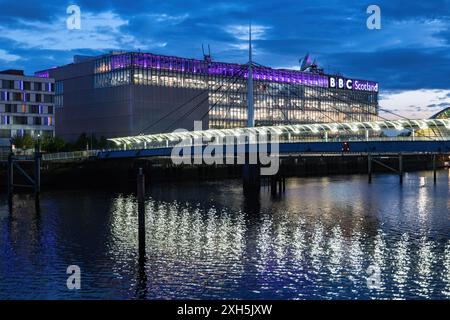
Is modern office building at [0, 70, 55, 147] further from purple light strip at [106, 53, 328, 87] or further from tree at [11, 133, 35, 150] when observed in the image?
purple light strip at [106, 53, 328, 87]

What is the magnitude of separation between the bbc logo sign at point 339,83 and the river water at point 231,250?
108 m

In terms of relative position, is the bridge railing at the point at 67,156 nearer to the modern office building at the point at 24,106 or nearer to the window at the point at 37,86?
the modern office building at the point at 24,106

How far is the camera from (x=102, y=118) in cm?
12425

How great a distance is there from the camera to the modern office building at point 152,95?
120 m

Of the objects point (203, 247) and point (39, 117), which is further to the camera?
point (39, 117)

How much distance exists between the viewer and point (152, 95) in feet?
400

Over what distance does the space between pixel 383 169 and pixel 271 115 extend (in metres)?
33.9

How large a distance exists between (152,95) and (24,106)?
90.3ft

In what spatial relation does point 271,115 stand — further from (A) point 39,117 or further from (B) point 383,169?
(A) point 39,117

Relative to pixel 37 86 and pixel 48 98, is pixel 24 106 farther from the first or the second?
pixel 48 98
